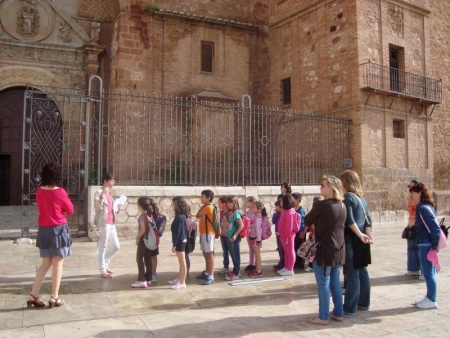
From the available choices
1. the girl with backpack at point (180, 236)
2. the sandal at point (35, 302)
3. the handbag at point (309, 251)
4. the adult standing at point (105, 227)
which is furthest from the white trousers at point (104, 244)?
the handbag at point (309, 251)

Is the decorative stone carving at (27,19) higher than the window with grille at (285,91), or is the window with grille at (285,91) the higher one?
the decorative stone carving at (27,19)

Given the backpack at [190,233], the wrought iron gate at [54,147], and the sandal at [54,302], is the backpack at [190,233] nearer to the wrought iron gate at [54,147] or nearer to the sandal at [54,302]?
the sandal at [54,302]

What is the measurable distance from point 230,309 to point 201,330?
31.6 inches

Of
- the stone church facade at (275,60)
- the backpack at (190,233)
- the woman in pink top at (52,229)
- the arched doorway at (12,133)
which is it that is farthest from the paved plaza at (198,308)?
the arched doorway at (12,133)

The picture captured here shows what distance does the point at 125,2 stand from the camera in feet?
53.2

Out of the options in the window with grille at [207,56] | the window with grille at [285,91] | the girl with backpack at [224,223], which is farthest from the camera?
the window with grille at [207,56]

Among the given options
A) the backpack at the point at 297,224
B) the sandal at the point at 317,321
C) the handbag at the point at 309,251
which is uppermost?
the backpack at the point at 297,224

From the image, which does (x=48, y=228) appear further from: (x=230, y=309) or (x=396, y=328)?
(x=396, y=328)

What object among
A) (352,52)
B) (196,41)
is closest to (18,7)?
(196,41)

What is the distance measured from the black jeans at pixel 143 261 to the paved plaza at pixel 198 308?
7.3 inches

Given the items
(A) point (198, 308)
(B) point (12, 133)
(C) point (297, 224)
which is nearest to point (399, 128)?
(C) point (297, 224)

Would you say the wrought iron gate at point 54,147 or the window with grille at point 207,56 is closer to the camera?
the wrought iron gate at point 54,147

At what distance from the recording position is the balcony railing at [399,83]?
47.2 feet

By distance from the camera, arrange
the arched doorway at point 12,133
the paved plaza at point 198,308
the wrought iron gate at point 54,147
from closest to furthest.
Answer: the paved plaza at point 198,308 < the wrought iron gate at point 54,147 < the arched doorway at point 12,133
